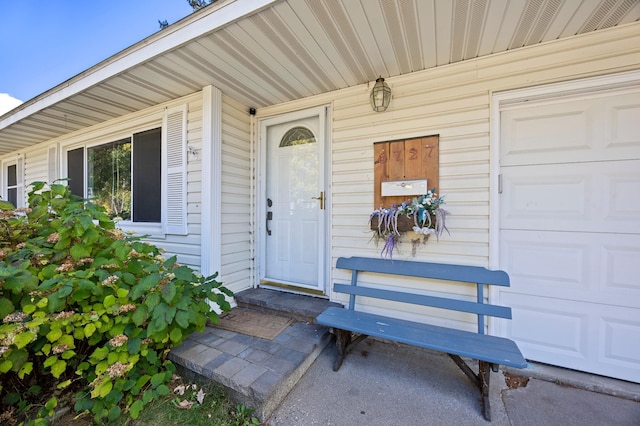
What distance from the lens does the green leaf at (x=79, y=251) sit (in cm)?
159

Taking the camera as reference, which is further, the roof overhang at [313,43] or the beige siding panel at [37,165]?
the beige siding panel at [37,165]

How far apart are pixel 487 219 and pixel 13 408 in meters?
3.47

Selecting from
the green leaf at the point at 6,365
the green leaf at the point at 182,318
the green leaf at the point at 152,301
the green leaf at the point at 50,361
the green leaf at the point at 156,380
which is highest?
the green leaf at the point at 152,301

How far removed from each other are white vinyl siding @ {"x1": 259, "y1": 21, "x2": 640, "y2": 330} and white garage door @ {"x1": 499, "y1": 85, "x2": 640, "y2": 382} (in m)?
0.19

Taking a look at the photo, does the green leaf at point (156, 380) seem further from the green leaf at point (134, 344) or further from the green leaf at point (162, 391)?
the green leaf at point (134, 344)

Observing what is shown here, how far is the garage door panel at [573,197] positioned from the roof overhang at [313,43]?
3.18 ft

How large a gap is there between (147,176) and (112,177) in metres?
0.91

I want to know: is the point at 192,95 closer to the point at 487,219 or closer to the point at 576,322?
the point at 487,219

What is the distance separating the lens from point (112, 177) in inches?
142

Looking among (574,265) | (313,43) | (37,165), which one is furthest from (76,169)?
(574,265)

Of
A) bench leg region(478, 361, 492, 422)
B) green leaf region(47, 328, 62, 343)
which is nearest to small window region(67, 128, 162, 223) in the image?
green leaf region(47, 328, 62, 343)

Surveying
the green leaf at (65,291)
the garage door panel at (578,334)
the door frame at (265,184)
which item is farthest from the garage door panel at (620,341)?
the green leaf at (65,291)

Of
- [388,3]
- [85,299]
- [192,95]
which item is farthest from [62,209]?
[388,3]

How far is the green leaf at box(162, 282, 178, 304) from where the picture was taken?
157 centimetres
